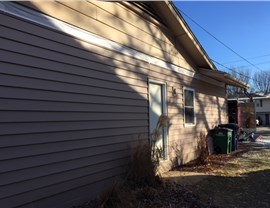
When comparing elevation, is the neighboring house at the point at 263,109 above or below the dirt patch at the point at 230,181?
above

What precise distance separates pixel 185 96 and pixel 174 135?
1.62 m

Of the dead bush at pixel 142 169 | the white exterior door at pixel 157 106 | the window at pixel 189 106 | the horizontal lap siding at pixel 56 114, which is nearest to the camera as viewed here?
the horizontal lap siding at pixel 56 114

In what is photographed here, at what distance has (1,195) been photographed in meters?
4.38

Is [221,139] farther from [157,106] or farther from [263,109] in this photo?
[263,109]

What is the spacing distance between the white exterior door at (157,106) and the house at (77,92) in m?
0.03

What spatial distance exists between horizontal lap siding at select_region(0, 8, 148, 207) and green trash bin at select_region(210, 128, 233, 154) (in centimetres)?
659

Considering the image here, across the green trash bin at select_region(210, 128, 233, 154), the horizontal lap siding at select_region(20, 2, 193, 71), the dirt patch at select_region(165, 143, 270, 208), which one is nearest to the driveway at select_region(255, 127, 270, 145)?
the green trash bin at select_region(210, 128, 233, 154)

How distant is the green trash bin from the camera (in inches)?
518

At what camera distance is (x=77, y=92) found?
5883 mm

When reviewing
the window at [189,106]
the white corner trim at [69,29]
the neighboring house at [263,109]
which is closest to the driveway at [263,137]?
the window at [189,106]

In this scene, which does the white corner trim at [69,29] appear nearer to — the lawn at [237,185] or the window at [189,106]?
the window at [189,106]

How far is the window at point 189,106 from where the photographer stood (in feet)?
35.9

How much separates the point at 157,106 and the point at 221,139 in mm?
5197

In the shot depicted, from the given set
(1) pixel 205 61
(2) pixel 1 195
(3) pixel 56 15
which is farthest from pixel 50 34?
(1) pixel 205 61
